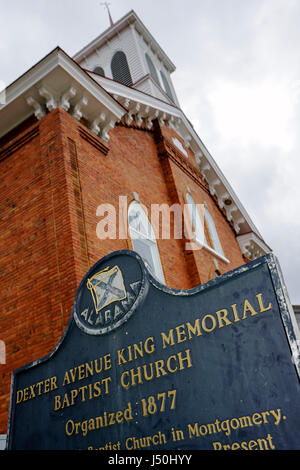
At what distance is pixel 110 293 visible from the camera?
354 centimetres

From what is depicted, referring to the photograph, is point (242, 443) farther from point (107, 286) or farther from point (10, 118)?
point (10, 118)

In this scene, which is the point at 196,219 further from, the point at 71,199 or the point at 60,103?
the point at 71,199

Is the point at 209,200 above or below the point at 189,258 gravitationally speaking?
above

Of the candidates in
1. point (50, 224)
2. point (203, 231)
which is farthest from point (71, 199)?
point (203, 231)

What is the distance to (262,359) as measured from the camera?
100 inches

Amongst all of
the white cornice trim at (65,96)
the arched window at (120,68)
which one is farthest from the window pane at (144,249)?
the arched window at (120,68)

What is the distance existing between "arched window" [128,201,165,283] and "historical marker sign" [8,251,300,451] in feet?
15.9

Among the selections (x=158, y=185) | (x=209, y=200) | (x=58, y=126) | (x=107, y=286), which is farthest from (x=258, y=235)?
(x=107, y=286)

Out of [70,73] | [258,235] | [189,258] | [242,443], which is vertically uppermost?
[258,235]

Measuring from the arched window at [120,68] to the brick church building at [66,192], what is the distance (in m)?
6.04

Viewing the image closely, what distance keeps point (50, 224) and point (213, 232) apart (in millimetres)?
8616

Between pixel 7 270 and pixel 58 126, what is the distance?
3030mm

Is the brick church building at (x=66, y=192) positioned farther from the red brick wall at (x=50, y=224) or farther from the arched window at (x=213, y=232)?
the arched window at (x=213, y=232)

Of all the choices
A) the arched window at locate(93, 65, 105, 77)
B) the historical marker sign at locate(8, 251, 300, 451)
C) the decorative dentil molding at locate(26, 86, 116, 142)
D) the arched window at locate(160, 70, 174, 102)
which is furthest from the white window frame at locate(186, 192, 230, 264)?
the arched window at locate(93, 65, 105, 77)
